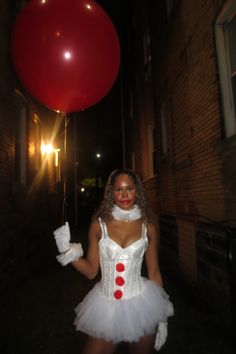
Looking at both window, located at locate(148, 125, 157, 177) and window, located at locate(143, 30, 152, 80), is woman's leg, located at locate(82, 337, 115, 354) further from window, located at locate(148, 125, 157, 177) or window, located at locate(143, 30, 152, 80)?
window, located at locate(143, 30, 152, 80)

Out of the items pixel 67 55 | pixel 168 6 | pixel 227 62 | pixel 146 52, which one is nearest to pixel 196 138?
pixel 227 62

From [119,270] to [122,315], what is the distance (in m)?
0.33

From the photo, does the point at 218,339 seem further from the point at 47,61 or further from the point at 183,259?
the point at 47,61

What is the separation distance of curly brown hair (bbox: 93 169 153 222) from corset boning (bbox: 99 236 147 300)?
0.22 meters

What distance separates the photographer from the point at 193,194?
5742 mm

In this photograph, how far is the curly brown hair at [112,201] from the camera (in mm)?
2520

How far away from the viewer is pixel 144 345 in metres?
2.29

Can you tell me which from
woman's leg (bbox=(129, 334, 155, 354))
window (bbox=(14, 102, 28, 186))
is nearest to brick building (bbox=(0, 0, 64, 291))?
window (bbox=(14, 102, 28, 186))

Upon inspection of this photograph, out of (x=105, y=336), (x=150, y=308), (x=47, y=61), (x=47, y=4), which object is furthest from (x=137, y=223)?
(x=47, y=4)

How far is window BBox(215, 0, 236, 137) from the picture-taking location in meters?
4.33

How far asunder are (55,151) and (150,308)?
30.6 ft

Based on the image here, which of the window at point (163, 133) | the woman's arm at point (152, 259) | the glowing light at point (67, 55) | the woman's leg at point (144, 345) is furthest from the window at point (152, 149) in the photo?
the woman's leg at point (144, 345)

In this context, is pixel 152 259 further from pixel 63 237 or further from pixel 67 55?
pixel 67 55

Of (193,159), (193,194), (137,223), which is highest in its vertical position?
(193,159)
